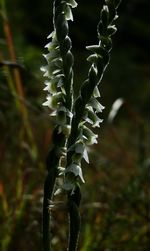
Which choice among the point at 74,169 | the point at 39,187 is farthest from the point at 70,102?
the point at 39,187

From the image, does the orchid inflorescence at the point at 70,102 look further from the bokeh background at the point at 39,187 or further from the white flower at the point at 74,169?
the bokeh background at the point at 39,187

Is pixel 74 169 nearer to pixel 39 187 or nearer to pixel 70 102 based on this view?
pixel 70 102

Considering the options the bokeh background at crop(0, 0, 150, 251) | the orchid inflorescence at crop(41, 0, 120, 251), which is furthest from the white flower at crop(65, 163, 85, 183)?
the bokeh background at crop(0, 0, 150, 251)

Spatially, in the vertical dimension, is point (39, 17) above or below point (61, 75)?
above

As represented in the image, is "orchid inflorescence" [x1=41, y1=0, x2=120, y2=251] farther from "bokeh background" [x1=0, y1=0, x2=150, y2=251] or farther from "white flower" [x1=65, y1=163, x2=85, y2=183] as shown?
"bokeh background" [x1=0, y1=0, x2=150, y2=251]

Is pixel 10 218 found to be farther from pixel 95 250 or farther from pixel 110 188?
pixel 110 188

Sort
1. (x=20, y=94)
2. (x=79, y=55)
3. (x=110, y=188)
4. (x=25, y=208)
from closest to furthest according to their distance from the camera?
1. (x=25, y=208)
2. (x=20, y=94)
3. (x=110, y=188)
4. (x=79, y=55)

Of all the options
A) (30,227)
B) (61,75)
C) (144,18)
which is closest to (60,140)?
(61,75)

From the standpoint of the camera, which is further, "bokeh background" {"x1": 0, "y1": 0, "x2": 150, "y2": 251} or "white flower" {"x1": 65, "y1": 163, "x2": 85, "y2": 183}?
"bokeh background" {"x1": 0, "y1": 0, "x2": 150, "y2": 251}

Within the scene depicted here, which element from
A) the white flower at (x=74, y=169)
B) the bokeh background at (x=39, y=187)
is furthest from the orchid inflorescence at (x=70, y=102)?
the bokeh background at (x=39, y=187)

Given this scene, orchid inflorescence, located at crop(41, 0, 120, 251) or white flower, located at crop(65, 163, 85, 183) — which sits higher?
orchid inflorescence, located at crop(41, 0, 120, 251)
